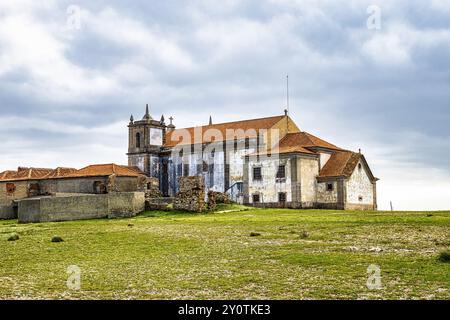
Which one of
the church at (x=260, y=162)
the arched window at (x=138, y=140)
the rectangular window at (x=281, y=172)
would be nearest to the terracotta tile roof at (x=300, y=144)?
the church at (x=260, y=162)

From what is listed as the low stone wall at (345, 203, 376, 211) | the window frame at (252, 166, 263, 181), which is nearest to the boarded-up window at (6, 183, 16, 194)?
the window frame at (252, 166, 263, 181)

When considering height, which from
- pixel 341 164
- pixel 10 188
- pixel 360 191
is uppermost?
pixel 341 164

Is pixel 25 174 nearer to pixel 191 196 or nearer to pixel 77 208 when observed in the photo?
pixel 77 208

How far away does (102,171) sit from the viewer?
77.6m

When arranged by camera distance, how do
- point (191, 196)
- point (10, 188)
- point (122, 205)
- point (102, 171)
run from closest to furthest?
1. point (122, 205)
2. point (191, 196)
3. point (102, 171)
4. point (10, 188)

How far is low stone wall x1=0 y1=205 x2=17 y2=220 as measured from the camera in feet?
196

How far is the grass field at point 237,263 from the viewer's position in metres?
14.1

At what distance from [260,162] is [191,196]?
19.8 metres

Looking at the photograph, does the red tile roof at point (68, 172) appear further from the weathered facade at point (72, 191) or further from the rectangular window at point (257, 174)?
the rectangular window at point (257, 174)

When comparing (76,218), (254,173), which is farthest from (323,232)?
(254,173)

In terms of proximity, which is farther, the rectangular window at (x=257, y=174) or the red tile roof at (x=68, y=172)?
the red tile roof at (x=68, y=172)

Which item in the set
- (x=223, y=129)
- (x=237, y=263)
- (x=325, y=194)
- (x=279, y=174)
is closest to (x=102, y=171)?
(x=223, y=129)

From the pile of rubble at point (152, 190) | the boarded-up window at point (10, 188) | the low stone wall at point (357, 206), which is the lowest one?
the low stone wall at point (357, 206)
